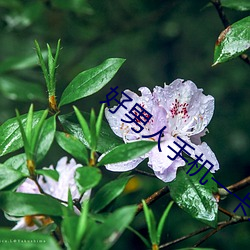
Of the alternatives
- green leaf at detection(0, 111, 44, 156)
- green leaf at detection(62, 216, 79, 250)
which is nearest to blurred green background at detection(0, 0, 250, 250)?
green leaf at detection(0, 111, 44, 156)

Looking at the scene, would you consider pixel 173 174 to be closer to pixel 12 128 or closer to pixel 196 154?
pixel 196 154

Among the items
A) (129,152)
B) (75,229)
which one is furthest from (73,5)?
(75,229)

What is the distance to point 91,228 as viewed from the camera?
0.80 m

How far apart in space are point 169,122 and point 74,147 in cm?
23

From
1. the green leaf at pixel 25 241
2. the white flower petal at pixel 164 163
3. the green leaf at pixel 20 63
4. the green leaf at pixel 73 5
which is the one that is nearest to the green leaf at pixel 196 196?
the white flower petal at pixel 164 163

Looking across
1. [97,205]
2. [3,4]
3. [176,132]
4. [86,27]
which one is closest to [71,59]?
[86,27]

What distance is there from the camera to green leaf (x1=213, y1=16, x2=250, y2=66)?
43.3 inches

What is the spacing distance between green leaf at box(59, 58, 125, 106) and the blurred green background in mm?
921

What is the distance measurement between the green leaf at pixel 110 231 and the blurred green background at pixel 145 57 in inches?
51.3

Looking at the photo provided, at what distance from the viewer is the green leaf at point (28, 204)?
0.91 meters

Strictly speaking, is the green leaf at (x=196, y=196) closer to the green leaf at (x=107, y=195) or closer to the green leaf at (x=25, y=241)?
the green leaf at (x=107, y=195)

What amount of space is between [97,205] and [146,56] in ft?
7.38

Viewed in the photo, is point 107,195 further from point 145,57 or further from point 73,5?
point 145,57

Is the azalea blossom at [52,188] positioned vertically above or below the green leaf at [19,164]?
below
